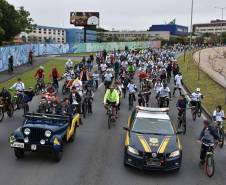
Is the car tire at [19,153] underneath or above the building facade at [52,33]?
underneath

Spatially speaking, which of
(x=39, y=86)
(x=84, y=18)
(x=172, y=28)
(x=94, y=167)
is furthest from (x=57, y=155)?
(x=172, y=28)

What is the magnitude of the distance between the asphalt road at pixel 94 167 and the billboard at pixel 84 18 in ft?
247

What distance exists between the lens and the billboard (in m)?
90.1

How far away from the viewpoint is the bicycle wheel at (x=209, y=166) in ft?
39.8

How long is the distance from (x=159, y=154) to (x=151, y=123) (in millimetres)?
2151

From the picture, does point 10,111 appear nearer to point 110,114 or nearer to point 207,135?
point 110,114

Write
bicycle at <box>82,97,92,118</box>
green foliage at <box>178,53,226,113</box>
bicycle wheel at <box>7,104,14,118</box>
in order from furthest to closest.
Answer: green foliage at <box>178,53,226,113</box> → bicycle at <box>82,97,92,118</box> → bicycle wheel at <box>7,104,14,118</box>

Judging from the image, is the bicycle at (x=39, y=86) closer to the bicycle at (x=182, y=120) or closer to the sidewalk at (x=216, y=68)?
the bicycle at (x=182, y=120)

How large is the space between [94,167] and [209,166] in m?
3.29

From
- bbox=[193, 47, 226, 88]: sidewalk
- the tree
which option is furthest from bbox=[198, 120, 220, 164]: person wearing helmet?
the tree

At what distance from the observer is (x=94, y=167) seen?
41.3ft

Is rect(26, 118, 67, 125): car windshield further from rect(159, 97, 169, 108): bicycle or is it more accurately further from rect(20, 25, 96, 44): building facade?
rect(20, 25, 96, 44): building facade

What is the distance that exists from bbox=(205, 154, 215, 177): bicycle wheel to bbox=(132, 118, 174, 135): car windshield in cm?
150

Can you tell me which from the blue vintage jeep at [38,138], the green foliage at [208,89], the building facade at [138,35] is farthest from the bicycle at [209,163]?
the building facade at [138,35]
